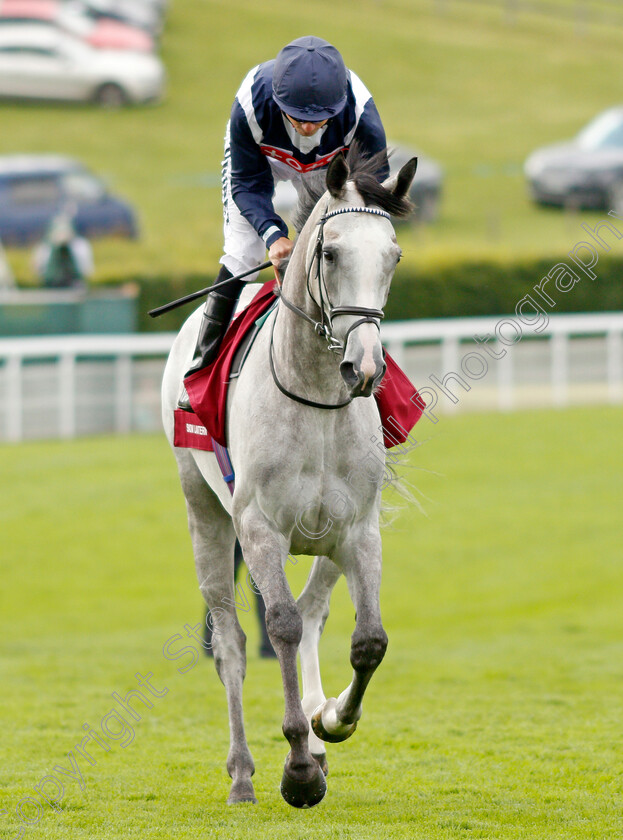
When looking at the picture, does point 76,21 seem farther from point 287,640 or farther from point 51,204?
point 287,640

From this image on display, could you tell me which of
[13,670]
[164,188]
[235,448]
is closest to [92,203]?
[164,188]

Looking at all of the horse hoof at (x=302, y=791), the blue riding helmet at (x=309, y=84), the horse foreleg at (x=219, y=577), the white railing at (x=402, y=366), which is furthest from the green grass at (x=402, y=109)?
the horse hoof at (x=302, y=791)

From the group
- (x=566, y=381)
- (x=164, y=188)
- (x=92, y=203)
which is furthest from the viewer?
(x=164, y=188)

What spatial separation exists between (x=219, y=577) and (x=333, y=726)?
1.04 metres

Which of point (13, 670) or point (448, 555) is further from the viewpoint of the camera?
point (448, 555)

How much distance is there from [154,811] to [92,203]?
16768 mm

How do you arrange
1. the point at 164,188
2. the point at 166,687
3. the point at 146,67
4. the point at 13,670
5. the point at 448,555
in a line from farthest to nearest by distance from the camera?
the point at 146,67 < the point at 164,188 < the point at 448,555 < the point at 13,670 < the point at 166,687

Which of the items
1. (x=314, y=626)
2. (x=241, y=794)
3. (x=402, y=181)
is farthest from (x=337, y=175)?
(x=241, y=794)

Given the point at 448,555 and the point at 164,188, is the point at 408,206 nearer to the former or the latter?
the point at 448,555

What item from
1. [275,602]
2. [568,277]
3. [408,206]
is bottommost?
[568,277]

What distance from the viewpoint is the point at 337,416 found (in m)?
4.12

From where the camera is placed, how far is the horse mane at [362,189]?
385 cm

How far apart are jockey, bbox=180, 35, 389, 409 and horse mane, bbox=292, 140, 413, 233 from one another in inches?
1.9

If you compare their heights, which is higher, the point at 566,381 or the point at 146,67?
the point at 146,67
